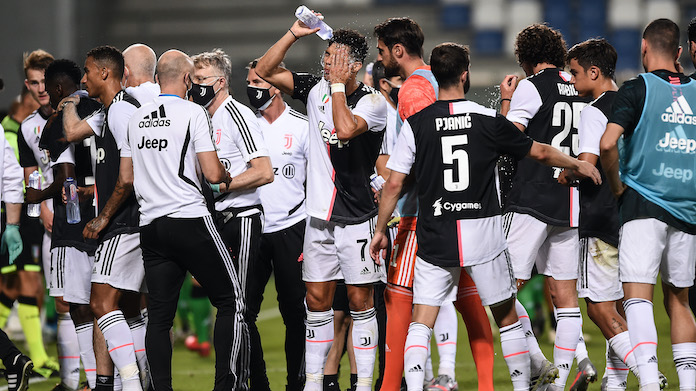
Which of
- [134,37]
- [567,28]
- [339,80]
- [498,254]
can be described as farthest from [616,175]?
[134,37]

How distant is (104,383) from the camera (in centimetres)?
592

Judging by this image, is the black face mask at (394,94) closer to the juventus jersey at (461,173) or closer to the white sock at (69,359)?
the juventus jersey at (461,173)

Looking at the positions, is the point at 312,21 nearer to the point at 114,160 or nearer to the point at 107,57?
the point at 107,57

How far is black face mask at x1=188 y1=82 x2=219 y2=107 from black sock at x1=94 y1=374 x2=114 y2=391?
187 cm

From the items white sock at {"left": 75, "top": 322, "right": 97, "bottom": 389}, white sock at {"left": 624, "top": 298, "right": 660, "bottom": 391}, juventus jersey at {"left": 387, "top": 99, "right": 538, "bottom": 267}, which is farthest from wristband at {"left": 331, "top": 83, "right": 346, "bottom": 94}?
white sock at {"left": 75, "top": 322, "right": 97, "bottom": 389}

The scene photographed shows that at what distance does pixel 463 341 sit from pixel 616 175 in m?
5.09

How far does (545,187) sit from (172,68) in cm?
243

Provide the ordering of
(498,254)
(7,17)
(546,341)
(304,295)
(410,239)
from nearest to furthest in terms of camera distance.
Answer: (498,254) < (410,239) < (304,295) < (546,341) < (7,17)

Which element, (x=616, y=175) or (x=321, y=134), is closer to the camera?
(x=616, y=175)

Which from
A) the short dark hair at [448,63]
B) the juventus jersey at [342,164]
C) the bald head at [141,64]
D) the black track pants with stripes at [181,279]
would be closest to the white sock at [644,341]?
the short dark hair at [448,63]

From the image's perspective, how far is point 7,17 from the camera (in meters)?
18.2

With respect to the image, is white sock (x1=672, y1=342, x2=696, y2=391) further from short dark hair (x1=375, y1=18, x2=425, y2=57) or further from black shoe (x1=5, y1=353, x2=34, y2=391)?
black shoe (x1=5, y1=353, x2=34, y2=391)

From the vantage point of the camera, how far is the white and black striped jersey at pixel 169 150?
5.26 m

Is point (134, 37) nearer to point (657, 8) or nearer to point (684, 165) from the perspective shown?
point (657, 8)
